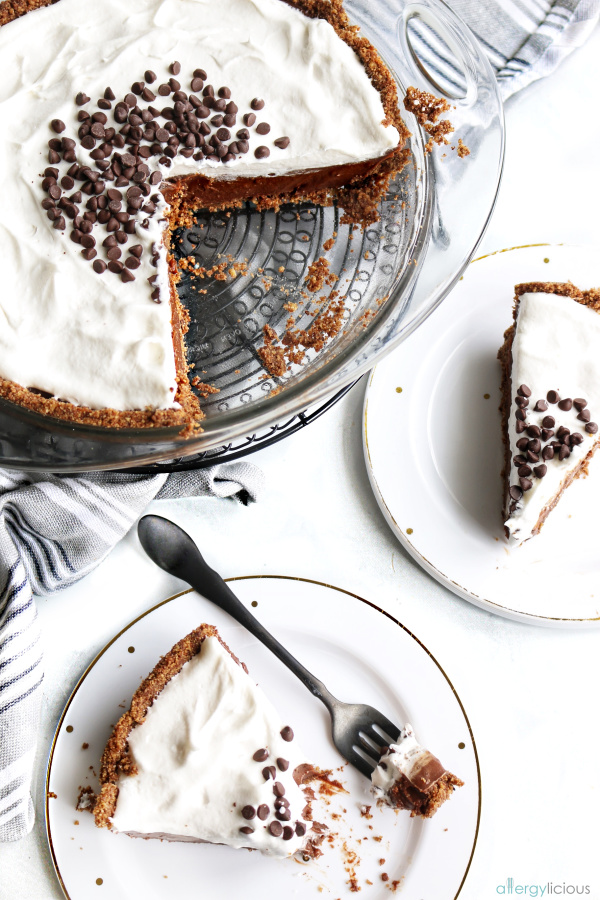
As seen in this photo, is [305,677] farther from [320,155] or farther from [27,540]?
[320,155]

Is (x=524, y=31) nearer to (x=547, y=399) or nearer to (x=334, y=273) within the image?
(x=334, y=273)

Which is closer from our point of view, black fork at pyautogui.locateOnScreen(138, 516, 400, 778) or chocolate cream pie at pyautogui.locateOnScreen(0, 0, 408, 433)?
chocolate cream pie at pyautogui.locateOnScreen(0, 0, 408, 433)

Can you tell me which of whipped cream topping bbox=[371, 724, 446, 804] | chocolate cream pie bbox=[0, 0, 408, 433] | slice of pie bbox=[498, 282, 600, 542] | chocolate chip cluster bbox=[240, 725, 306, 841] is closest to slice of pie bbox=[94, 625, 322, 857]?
chocolate chip cluster bbox=[240, 725, 306, 841]

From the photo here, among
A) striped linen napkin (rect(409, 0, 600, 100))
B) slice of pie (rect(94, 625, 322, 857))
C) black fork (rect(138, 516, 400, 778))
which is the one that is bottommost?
slice of pie (rect(94, 625, 322, 857))

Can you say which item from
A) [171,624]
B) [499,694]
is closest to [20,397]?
[171,624]

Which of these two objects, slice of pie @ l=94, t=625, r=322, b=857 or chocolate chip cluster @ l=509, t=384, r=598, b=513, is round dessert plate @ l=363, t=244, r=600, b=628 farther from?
slice of pie @ l=94, t=625, r=322, b=857
